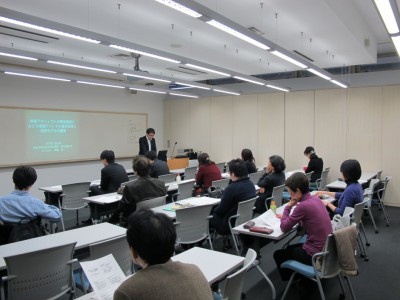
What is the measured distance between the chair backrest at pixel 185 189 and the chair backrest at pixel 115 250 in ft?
8.61

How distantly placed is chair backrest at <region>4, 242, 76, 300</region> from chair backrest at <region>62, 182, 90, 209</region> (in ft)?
9.96

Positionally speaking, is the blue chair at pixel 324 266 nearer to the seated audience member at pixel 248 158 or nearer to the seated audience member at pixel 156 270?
the seated audience member at pixel 156 270

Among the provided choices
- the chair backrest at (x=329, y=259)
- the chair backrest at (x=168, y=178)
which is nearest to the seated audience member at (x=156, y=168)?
the chair backrest at (x=168, y=178)

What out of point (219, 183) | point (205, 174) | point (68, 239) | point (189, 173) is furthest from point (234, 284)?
point (189, 173)

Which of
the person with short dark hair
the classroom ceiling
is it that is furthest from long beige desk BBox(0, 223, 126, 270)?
the classroom ceiling

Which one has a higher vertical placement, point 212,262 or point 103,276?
point 103,276

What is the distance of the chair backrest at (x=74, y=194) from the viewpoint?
527cm

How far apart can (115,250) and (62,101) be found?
675cm

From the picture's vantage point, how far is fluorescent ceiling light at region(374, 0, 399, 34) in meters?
2.76

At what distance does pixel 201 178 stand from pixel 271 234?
8.32ft

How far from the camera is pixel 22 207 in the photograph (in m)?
2.90

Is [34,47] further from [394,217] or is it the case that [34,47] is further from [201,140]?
[394,217]

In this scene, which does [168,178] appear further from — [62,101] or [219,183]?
[62,101]

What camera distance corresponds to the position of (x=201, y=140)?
10406 mm
